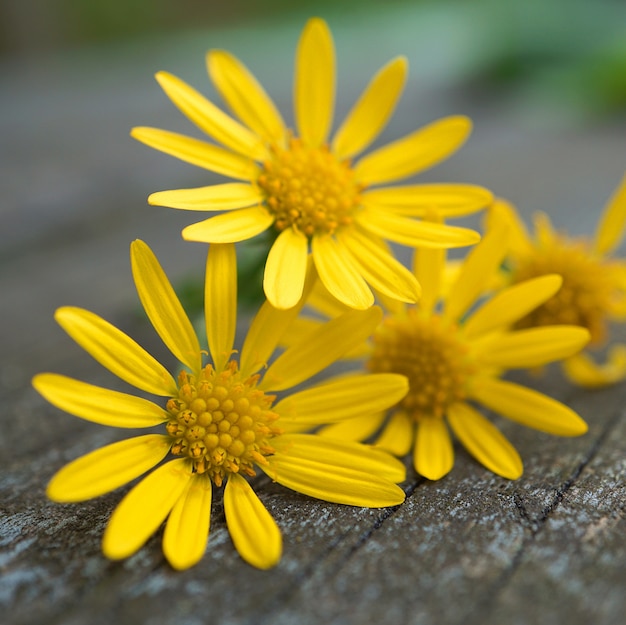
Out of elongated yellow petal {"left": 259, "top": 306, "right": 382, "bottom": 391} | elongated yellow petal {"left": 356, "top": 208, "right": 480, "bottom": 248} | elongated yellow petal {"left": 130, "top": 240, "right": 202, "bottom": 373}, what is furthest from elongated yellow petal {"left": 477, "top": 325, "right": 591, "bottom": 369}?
elongated yellow petal {"left": 130, "top": 240, "right": 202, "bottom": 373}

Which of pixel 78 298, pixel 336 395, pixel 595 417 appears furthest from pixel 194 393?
pixel 78 298

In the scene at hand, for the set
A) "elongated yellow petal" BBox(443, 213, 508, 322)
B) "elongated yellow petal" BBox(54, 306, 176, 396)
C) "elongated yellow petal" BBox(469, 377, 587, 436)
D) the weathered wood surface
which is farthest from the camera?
"elongated yellow petal" BBox(443, 213, 508, 322)

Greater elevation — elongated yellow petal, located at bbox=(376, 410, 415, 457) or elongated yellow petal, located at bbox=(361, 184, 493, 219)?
elongated yellow petal, located at bbox=(361, 184, 493, 219)

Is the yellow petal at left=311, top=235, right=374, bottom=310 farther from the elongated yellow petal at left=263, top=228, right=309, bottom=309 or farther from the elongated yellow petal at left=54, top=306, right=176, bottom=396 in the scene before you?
the elongated yellow petal at left=54, top=306, right=176, bottom=396

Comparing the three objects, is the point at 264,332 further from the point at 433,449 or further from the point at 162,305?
the point at 433,449

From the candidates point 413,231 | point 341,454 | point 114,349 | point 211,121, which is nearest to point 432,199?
Result: point 413,231

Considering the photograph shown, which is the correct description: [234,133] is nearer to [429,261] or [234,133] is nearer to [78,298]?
[429,261]
